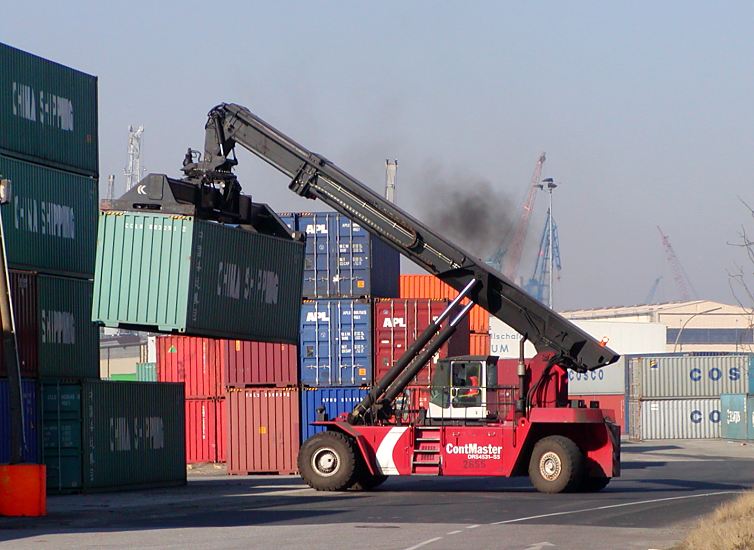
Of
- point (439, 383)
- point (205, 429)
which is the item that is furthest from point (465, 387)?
point (205, 429)

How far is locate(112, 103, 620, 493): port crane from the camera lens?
2844 centimetres

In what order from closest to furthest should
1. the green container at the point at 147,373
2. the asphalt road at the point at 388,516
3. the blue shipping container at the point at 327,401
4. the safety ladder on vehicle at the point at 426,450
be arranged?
the asphalt road at the point at 388,516, the safety ladder on vehicle at the point at 426,450, the blue shipping container at the point at 327,401, the green container at the point at 147,373

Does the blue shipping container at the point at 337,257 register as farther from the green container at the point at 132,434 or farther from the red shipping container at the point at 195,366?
the green container at the point at 132,434

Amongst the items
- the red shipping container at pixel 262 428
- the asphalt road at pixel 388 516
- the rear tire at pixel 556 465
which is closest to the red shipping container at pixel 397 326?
the red shipping container at pixel 262 428

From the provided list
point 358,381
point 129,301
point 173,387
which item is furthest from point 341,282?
point 129,301

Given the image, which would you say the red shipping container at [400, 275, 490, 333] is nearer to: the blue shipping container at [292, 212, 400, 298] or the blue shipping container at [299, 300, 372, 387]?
the blue shipping container at [292, 212, 400, 298]

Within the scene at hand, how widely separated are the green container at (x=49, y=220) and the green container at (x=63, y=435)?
320 cm

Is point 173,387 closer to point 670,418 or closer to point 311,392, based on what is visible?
point 311,392

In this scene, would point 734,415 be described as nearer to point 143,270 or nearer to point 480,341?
point 480,341

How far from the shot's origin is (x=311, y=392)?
3869cm

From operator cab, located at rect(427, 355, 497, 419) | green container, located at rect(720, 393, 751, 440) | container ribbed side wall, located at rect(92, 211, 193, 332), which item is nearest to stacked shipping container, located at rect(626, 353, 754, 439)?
green container, located at rect(720, 393, 751, 440)

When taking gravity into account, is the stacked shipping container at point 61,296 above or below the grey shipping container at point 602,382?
above

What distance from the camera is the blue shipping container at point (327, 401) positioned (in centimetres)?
3841

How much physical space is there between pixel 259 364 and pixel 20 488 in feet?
52.0
